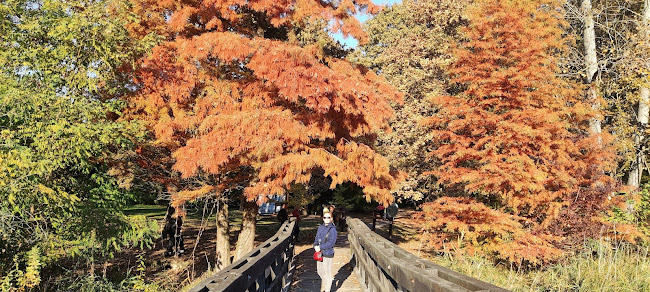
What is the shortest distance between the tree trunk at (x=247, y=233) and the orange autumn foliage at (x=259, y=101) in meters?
1.48

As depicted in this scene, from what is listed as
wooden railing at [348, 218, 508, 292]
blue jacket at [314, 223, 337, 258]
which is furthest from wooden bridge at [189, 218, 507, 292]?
blue jacket at [314, 223, 337, 258]

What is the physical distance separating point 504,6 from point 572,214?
574cm

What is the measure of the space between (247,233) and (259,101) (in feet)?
14.4

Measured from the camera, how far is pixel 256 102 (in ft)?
35.1

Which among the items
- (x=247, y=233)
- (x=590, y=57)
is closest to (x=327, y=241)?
(x=247, y=233)

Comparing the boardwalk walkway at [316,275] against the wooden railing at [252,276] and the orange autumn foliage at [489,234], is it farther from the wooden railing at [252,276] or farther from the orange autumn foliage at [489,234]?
the orange autumn foliage at [489,234]

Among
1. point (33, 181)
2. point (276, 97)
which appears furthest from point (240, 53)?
point (33, 181)

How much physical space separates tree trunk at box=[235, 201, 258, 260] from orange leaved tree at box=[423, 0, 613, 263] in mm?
5227

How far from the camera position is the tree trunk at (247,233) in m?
12.7

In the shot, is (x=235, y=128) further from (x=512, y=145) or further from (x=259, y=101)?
(x=512, y=145)

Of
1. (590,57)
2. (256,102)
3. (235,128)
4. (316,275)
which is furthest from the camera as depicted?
(590,57)

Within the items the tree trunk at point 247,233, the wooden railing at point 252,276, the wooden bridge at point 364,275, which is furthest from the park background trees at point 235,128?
the wooden railing at point 252,276

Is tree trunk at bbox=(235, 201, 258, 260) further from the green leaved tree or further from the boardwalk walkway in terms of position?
the green leaved tree

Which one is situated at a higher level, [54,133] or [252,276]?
[54,133]
